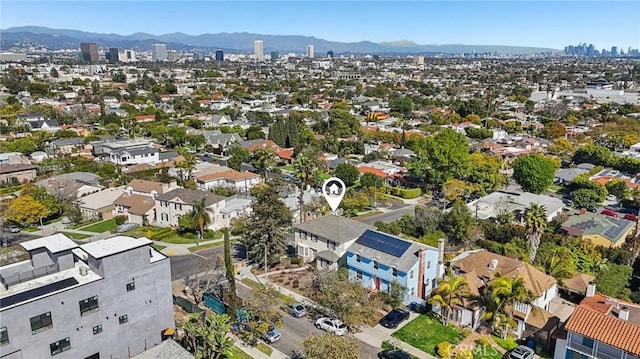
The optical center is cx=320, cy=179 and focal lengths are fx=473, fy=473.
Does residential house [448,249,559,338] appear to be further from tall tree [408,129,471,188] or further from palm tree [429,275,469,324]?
tall tree [408,129,471,188]

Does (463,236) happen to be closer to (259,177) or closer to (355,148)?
(259,177)

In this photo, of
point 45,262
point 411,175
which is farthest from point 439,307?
point 411,175

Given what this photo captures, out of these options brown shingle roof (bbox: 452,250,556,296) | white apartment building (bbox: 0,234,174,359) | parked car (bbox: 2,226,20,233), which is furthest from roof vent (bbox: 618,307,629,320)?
parked car (bbox: 2,226,20,233)

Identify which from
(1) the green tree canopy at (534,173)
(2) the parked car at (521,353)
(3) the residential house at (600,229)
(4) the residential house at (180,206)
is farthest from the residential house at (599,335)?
(4) the residential house at (180,206)

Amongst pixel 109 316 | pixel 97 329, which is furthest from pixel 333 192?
pixel 97 329

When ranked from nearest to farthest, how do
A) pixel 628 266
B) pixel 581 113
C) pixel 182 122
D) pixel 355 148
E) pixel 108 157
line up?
pixel 628 266
pixel 108 157
pixel 355 148
pixel 182 122
pixel 581 113
